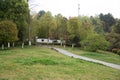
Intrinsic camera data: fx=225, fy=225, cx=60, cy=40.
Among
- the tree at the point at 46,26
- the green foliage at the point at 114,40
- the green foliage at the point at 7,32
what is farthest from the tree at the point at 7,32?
the green foliage at the point at 114,40

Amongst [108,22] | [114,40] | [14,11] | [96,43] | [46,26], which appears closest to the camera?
[14,11]

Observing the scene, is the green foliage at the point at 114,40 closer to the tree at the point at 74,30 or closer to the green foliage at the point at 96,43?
the tree at the point at 74,30

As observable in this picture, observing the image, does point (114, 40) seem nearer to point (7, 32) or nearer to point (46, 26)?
point (46, 26)

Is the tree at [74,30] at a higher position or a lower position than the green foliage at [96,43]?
higher

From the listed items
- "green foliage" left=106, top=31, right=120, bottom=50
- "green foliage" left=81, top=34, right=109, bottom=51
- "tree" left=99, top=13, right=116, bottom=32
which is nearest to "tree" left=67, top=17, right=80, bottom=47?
"green foliage" left=106, top=31, right=120, bottom=50

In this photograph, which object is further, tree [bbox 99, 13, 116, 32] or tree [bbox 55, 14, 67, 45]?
tree [bbox 99, 13, 116, 32]

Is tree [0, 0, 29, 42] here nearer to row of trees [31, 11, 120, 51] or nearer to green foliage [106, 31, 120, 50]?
row of trees [31, 11, 120, 51]

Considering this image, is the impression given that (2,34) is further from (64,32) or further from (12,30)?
(64,32)

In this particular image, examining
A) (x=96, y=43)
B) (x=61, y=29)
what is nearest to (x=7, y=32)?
(x=96, y=43)

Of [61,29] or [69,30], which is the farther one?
[61,29]

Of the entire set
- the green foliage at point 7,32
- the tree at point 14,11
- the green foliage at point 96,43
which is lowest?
the green foliage at point 96,43

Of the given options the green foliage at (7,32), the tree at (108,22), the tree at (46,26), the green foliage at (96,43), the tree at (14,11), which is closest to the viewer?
the green foliage at (7,32)

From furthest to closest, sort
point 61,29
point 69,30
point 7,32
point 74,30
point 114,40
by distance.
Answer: point 61,29
point 69,30
point 74,30
point 114,40
point 7,32

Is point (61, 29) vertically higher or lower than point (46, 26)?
lower
